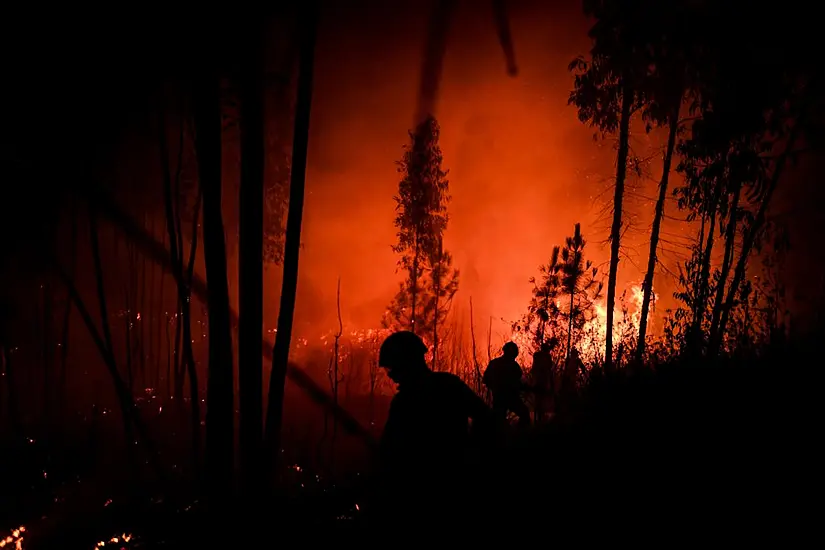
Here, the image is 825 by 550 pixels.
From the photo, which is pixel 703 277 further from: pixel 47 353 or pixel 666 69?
pixel 47 353

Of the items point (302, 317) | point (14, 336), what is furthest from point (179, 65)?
point (302, 317)

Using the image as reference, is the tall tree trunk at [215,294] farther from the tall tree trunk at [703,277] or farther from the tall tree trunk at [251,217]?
the tall tree trunk at [703,277]

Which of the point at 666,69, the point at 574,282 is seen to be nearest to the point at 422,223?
the point at 574,282

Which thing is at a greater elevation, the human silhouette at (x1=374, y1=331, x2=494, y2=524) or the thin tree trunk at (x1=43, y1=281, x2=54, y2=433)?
the thin tree trunk at (x1=43, y1=281, x2=54, y2=433)

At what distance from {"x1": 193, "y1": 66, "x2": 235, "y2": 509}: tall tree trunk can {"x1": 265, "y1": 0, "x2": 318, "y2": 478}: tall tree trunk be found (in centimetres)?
49

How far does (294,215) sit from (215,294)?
1.22 meters

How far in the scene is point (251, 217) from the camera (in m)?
4.99

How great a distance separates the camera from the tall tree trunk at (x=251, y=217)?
195 inches

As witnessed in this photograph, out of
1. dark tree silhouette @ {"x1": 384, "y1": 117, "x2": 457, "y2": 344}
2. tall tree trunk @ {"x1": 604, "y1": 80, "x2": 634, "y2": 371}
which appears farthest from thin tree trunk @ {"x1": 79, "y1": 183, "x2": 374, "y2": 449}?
dark tree silhouette @ {"x1": 384, "y1": 117, "x2": 457, "y2": 344}

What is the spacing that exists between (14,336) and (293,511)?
14.5m

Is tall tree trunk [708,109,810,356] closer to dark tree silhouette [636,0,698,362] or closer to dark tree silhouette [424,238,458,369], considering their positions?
dark tree silhouette [636,0,698,362]

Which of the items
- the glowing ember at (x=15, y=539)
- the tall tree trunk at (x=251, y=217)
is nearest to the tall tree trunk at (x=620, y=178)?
the tall tree trunk at (x=251, y=217)

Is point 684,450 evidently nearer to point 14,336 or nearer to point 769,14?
point 769,14

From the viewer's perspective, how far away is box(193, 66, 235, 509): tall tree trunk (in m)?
4.86
